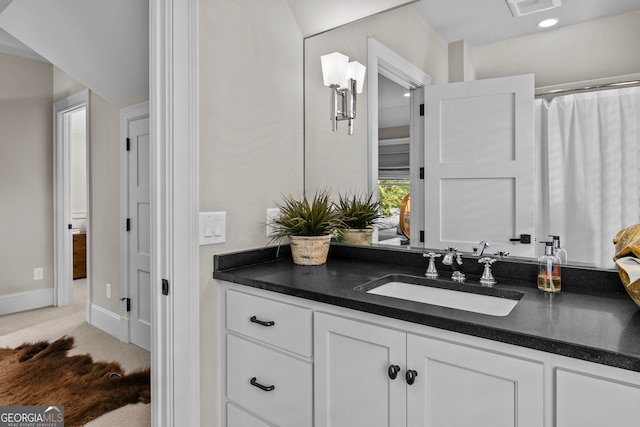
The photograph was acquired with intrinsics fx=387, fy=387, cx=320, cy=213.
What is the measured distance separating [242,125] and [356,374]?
1.06 m

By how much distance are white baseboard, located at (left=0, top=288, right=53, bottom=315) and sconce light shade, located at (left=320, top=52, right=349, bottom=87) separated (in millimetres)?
3808

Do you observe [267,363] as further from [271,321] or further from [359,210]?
[359,210]

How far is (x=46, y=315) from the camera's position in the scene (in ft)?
12.1

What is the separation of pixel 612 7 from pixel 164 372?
1.96 meters

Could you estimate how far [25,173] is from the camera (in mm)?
3807

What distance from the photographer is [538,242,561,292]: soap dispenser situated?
3.99 feet

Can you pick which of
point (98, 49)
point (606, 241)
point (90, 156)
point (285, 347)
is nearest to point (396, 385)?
point (285, 347)

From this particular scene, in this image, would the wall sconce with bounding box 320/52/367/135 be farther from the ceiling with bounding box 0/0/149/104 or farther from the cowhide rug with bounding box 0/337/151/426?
the cowhide rug with bounding box 0/337/151/426

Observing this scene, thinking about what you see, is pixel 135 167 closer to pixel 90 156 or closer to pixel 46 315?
pixel 90 156

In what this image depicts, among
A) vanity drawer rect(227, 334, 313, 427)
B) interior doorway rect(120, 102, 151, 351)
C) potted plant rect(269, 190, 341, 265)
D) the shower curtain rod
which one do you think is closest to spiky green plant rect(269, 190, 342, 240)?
potted plant rect(269, 190, 341, 265)

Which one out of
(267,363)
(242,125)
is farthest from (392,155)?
(267,363)

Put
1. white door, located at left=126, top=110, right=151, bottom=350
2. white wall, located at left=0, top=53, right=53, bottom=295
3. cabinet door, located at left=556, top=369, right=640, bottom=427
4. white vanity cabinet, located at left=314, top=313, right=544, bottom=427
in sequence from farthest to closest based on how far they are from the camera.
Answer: white wall, located at left=0, top=53, right=53, bottom=295, white door, located at left=126, top=110, right=151, bottom=350, white vanity cabinet, located at left=314, top=313, right=544, bottom=427, cabinet door, located at left=556, top=369, right=640, bottom=427

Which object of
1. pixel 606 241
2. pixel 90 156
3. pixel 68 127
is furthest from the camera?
pixel 68 127

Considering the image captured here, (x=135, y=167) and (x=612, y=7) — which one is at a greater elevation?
(x=612, y=7)
